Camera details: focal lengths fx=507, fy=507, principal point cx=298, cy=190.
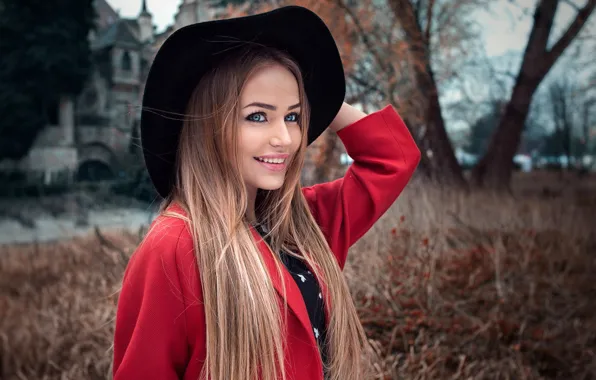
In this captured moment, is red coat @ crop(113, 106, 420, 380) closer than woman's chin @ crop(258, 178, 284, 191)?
Yes

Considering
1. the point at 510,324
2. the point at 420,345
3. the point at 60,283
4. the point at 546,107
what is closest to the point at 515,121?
the point at 546,107

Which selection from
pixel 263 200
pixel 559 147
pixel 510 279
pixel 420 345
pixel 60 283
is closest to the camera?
pixel 263 200

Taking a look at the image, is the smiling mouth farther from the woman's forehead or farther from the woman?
the woman's forehead

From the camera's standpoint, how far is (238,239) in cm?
121

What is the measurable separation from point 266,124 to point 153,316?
54 centimetres

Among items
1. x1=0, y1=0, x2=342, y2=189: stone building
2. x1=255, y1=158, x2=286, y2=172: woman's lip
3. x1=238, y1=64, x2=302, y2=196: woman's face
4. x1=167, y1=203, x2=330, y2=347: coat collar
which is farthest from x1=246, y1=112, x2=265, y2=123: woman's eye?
x1=0, y1=0, x2=342, y2=189: stone building

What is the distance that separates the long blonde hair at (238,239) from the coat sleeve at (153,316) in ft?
0.20

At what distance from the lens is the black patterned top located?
1.34 metres

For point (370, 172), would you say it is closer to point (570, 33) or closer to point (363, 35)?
point (363, 35)

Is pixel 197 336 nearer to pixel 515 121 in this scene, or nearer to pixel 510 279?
pixel 510 279

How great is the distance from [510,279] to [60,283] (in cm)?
351

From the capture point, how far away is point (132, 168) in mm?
4910

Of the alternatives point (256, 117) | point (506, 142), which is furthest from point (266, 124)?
point (506, 142)

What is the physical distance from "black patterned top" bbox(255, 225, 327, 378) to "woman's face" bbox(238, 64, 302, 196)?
0.61ft
